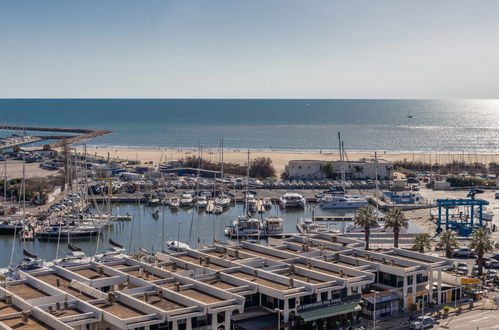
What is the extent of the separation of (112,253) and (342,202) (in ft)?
132

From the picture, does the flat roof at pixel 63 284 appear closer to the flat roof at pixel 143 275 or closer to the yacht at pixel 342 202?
the flat roof at pixel 143 275

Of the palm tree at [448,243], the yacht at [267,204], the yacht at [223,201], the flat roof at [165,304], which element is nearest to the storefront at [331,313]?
the flat roof at [165,304]

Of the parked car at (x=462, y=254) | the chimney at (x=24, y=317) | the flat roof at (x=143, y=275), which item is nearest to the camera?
the chimney at (x=24, y=317)

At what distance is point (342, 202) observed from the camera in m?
89.6

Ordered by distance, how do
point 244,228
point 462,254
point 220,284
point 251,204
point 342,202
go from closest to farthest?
point 220,284
point 462,254
point 244,228
point 251,204
point 342,202

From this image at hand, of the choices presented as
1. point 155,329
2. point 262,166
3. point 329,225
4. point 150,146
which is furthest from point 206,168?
point 155,329

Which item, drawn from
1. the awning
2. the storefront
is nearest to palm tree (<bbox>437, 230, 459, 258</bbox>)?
the storefront

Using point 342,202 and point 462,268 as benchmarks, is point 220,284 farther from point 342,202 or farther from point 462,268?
point 342,202

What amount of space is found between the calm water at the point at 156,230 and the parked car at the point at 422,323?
3197cm

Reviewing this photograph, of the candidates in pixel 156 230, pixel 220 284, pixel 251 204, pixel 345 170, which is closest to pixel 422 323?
pixel 220 284

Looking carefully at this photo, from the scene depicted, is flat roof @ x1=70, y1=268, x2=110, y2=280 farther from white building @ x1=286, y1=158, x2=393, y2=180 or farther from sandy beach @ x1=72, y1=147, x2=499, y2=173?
sandy beach @ x1=72, y1=147, x2=499, y2=173

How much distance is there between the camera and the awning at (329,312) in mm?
37122

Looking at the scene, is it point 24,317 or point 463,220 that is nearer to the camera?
point 24,317

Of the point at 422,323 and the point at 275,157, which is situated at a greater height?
the point at 275,157
